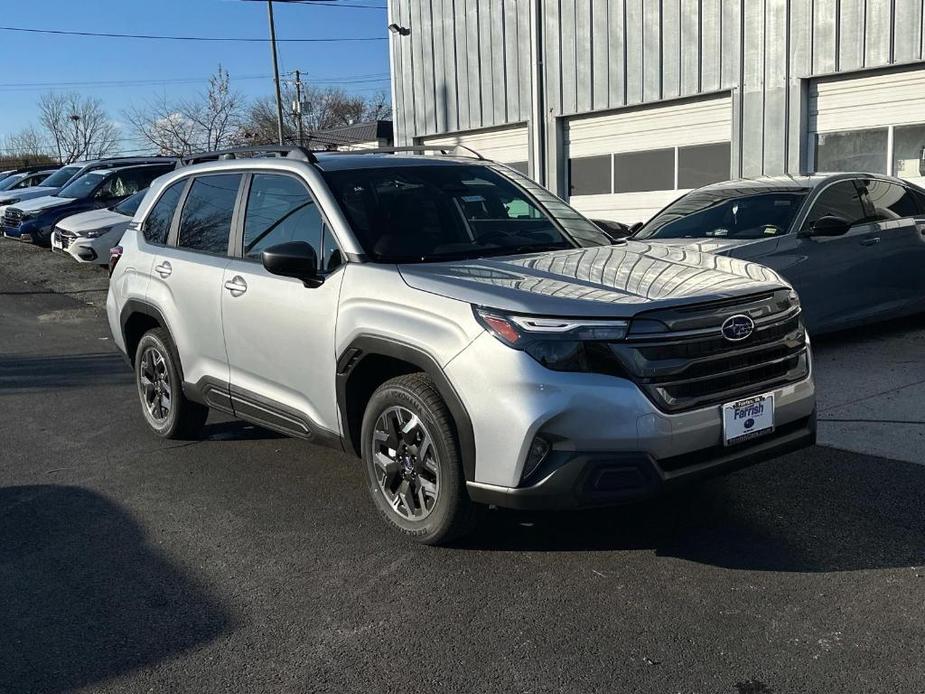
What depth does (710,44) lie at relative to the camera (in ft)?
48.9

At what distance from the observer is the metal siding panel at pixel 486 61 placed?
1917 cm

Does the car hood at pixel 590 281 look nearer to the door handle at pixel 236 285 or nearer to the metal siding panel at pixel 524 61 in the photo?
the door handle at pixel 236 285

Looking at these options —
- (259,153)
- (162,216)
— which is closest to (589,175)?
(162,216)

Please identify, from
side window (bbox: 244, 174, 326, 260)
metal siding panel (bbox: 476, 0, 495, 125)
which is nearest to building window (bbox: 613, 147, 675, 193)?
metal siding panel (bbox: 476, 0, 495, 125)

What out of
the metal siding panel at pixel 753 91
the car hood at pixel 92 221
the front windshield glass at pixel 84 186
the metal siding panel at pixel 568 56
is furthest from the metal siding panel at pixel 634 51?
the front windshield glass at pixel 84 186

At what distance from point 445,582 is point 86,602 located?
1.49 meters

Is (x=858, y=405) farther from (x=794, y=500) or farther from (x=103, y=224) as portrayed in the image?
(x=103, y=224)

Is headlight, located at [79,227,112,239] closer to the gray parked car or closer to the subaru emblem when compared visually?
the gray parked car

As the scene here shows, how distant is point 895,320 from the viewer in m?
9.95

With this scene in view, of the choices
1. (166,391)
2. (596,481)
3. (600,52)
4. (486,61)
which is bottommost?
(166,391)

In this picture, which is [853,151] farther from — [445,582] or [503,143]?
[445,582]

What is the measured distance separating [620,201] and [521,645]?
14608 millimetres

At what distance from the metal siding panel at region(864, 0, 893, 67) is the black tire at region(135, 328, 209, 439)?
10.8 metres

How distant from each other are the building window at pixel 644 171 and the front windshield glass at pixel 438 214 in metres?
11.5
